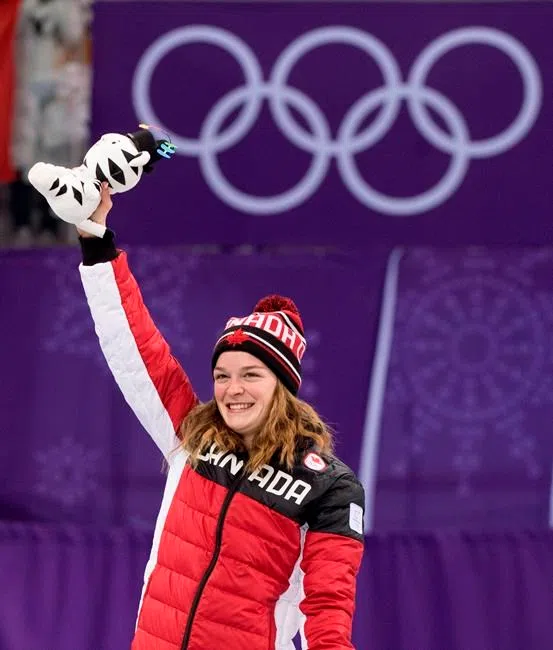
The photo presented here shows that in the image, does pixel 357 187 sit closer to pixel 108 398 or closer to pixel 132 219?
A: pixel 132 219

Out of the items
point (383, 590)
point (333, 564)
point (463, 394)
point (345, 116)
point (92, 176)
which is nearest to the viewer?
point (333, 564)

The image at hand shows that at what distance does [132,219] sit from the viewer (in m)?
6.13

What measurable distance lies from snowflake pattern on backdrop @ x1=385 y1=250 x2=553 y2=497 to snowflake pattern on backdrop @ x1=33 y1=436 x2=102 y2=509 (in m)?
1.27

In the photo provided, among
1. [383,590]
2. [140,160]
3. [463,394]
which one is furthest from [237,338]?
[463,394]

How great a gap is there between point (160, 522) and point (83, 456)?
105 inches

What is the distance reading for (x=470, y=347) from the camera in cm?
584

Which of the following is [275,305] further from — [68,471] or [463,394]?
[68,471]

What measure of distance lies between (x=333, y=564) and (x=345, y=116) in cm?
343

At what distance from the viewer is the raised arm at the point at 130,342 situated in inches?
128

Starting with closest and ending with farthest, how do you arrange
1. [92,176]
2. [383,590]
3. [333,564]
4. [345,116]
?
[333,564], [92,176], [383,590], [345,116]

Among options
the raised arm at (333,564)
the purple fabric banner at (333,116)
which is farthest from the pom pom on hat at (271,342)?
the purple fabric banner at (333,116)

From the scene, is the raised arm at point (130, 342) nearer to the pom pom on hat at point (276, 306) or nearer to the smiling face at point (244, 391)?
the smiling face at point (244, 391)

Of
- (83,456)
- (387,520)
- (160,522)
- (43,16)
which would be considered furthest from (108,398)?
(160,522)

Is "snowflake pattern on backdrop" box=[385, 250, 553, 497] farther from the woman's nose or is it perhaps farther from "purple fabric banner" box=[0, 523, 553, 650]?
the woman's nose
